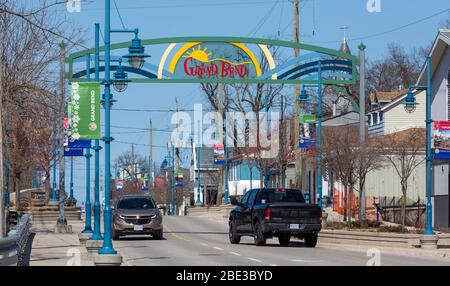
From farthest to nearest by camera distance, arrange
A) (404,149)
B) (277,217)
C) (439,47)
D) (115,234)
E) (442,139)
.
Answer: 1. (439,47)
2. (404,149)
3. (442,139)
4. (115,234)
5. (277,217)

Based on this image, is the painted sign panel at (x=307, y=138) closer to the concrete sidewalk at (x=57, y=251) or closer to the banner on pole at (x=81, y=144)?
the concrete sidewalk at (x=57, y=251)

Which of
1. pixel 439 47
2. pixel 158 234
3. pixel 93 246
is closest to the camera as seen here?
pixel 93 246

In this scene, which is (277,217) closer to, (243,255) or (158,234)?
(243,255)

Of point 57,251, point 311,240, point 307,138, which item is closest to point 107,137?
point 57,251

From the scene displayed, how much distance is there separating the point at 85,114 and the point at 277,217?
10.5 metres

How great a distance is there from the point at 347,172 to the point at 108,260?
23289 millimetres

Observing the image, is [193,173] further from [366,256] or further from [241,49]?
[366,256]

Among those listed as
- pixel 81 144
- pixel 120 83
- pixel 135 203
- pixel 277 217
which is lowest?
pixel 277 217

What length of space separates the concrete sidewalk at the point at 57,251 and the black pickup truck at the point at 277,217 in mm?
5934

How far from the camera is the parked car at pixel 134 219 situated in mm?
38625

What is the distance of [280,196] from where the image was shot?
35469 mm

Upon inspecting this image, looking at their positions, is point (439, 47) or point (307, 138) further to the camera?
point (307, 138)

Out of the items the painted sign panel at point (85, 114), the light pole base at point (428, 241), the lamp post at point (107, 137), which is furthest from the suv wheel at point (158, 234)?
the painted sign panel at point (85, 114)

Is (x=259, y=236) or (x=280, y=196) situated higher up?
(x=280, y=196)
